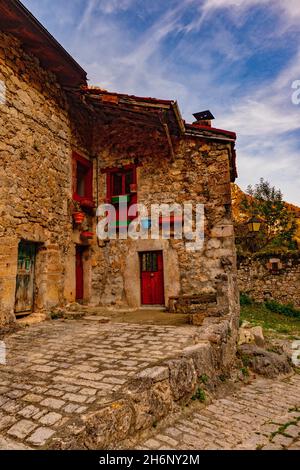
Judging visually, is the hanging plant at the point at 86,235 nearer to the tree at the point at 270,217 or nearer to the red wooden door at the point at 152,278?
the red wooden door at the point at 152,278

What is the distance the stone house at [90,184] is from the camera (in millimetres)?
6203

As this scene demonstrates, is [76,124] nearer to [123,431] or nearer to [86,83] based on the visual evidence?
[86,83]

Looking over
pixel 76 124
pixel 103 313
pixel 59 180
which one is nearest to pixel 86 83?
pixel 76 124

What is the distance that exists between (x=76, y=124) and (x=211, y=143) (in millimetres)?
3818

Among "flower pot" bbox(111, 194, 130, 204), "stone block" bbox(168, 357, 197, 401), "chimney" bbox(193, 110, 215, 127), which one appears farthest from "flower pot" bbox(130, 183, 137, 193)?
"stone block" bbox(168, 357, 197, 401)

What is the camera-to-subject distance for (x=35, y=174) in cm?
677

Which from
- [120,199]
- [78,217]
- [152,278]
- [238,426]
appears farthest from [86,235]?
[238,426]

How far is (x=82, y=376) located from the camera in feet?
11.3

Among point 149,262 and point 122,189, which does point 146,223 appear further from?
point 122,189

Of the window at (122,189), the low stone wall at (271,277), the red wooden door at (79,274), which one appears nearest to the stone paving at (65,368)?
the red wooden door at (79,274)

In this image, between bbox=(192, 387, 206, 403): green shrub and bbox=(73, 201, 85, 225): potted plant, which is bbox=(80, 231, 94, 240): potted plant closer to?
bbox=(73, 201, 85, 225): potted plant

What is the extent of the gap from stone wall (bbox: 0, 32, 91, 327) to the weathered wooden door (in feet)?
0.43

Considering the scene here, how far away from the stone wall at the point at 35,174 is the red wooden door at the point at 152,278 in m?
1.93
